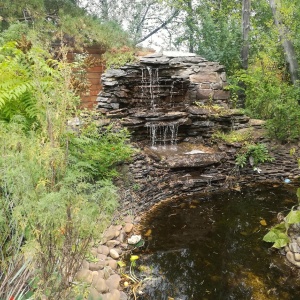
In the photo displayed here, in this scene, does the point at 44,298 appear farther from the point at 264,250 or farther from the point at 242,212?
the point at 242,212

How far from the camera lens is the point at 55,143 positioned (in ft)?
7.09

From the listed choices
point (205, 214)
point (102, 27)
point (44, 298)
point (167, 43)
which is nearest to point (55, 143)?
point (44, 298)

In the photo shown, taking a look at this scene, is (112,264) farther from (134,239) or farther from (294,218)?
(294,218)

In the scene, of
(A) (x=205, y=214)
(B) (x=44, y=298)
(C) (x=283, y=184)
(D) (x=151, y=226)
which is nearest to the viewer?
(B) (x=44, y=298)

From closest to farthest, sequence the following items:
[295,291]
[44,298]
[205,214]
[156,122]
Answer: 1. [44,298]
2. [295,291]
3. [205,214]
4. [156,122]

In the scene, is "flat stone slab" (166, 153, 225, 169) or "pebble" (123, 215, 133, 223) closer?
"pebble" (123, 215, 133, 223)

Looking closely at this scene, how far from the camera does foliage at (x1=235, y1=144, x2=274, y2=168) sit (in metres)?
6.04

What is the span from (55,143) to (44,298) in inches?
46.0

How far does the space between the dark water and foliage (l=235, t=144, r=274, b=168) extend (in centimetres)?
96

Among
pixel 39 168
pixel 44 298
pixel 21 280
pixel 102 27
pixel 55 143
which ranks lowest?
pixel 44 298

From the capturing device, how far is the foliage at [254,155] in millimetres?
6043

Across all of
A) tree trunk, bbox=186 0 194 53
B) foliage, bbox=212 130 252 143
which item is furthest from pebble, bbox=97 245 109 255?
tree trunk, bbox=186 0 194 53

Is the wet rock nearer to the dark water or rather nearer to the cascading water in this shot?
the dark water

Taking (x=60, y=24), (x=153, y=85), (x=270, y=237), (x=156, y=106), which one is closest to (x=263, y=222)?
(x=270, y=237)
